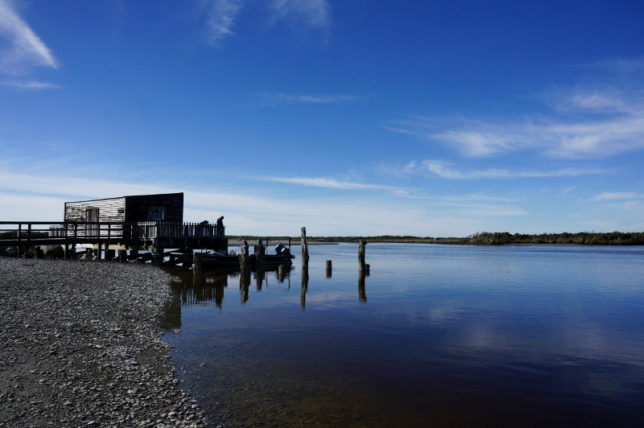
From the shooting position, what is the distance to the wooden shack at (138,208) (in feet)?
127

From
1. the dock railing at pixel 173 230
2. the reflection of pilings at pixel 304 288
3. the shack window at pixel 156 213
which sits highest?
the shack window at pixel 156 213

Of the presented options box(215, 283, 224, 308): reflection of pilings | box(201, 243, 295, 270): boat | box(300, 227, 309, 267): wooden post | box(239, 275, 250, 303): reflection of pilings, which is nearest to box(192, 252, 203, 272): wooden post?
box(201, 243, 295, 270): boat

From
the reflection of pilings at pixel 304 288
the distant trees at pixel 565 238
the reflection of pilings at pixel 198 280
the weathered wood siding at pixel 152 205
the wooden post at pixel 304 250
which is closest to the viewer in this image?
the reflection of pilings at pixel 304 288

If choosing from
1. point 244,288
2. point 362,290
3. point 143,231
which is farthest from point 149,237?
point 362,290

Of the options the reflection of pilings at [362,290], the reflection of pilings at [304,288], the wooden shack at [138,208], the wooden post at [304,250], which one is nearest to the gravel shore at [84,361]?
the reflection of pilings at [304,288]

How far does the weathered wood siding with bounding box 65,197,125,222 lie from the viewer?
128 feet

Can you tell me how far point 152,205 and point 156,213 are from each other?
0.84 m

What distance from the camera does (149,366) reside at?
33.2 feet

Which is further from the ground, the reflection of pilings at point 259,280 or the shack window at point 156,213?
the shack window at point 156,213

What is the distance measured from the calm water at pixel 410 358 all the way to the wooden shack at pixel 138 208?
17611mm

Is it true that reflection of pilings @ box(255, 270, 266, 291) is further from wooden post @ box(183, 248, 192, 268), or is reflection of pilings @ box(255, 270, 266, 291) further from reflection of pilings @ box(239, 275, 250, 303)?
wooden post @ box(183, 248, 192, 268)

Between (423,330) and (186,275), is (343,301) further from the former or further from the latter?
(186,275)

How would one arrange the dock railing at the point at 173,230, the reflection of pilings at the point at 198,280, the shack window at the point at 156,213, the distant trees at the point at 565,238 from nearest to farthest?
the reflection of pilings at the point at 198,280, the dock railing at the point at 173,230, the shack window at the point at 156,213, the distant trees at the point at 565,238

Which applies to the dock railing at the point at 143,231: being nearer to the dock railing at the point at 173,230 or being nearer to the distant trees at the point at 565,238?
the dock railing at the point at 173,230
